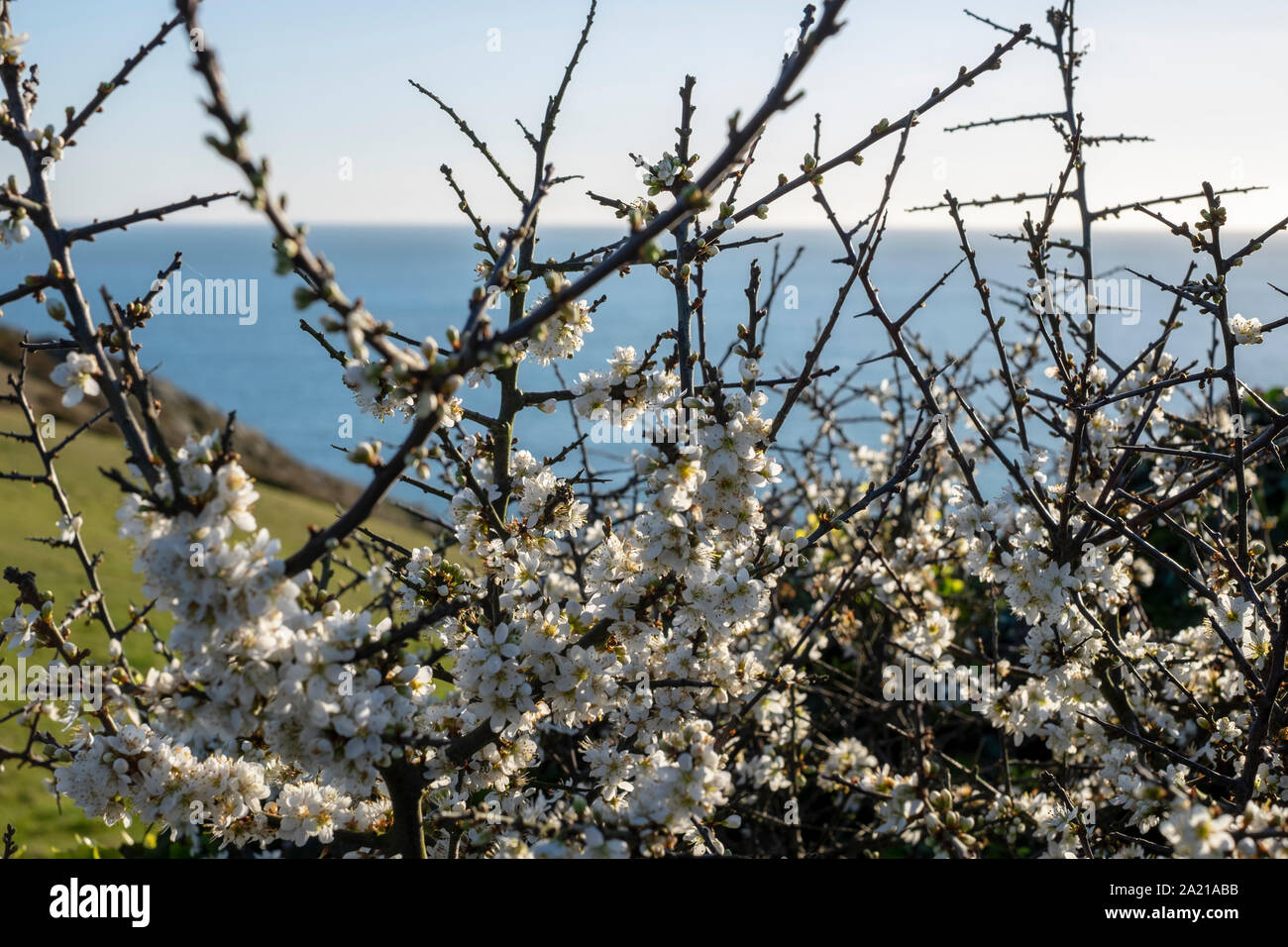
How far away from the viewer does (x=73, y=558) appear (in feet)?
19.2

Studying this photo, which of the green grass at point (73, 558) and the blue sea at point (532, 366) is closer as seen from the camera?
the green grass at point (73, 558)

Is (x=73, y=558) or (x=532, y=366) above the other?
(x=532, y=366)

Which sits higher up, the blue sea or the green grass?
the blue sea

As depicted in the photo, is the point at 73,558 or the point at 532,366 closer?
the point at 73,558

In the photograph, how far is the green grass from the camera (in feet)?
12.5

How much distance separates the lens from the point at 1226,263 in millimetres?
2168

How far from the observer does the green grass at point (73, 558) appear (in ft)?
12.5

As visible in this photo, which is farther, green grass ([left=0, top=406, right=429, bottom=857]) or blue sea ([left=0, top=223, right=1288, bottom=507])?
blue sea ([left=0, top=223, right=1288, bottom=507])

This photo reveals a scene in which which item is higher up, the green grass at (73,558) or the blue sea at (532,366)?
the blue sea at (532,366)

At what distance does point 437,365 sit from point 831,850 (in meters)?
2.38

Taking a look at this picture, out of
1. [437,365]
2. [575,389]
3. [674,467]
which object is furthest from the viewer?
[575,389]
